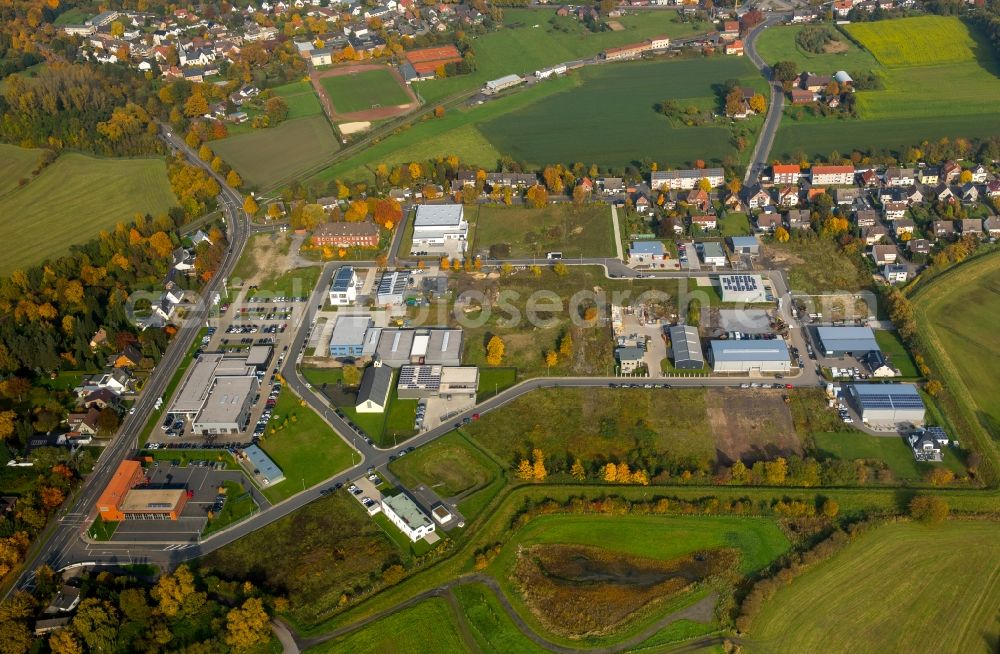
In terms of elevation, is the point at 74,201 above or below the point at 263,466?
below

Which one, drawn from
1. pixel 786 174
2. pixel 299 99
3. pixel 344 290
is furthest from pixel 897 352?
pixel 299 99

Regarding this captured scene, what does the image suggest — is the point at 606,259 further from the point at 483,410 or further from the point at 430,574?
the point at 430,574

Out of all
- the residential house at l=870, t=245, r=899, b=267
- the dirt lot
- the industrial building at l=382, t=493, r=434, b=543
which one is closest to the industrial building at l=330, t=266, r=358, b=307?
the industrial building at l=382, t=493, r=434, b=543

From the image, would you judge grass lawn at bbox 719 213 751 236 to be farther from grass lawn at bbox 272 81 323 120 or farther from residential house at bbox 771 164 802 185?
grass lawn at bbox 272 81 323 120

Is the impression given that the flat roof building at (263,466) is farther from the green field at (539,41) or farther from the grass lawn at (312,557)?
the green field at (539,41)

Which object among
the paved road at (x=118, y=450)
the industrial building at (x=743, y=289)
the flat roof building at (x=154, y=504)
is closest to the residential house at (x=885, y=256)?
the industrial building at (x=743, y=289)

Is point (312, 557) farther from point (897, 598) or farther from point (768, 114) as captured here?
point (768, 114)

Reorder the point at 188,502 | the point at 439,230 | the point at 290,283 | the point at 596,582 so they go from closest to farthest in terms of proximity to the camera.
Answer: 1. the point at 596,582
2. the point at 188,502
3. the point at 290,283
4. the point at 439,230
